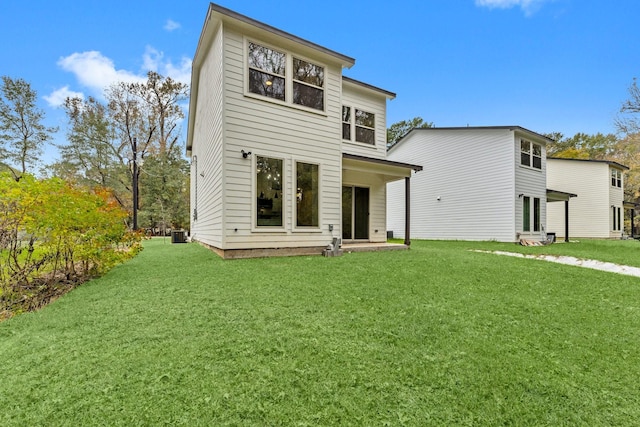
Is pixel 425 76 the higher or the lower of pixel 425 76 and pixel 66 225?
the higher

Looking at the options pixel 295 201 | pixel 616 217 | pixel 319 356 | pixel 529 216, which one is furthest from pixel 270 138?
pixel 616 217

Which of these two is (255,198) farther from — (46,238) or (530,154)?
(530,154)

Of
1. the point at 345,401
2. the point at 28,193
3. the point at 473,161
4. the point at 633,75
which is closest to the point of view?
the point at 345,401

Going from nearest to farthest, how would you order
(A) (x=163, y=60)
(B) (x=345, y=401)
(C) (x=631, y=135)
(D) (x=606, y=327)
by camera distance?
(B) (x=345, y=401) < (D) (x=606, y=327) < (C) (x=631, y=135) < (A) (x=163, y=60)

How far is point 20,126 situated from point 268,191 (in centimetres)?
2454

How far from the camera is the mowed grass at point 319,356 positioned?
187 centimetres

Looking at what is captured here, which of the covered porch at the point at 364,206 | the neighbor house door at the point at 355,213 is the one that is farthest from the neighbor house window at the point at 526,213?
the neighbor house door at the point at 355,213

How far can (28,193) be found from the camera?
4391mm

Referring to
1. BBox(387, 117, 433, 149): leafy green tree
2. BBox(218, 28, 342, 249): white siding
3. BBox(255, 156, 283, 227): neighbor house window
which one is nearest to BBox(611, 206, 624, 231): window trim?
BBox(387, 117, 433, 149): leafy green tree

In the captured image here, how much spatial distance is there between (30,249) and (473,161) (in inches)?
628

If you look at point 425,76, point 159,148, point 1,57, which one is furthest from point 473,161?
point 1,57

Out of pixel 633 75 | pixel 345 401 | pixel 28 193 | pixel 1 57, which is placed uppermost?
pixel 1 57

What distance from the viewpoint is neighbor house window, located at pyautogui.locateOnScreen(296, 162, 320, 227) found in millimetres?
7484

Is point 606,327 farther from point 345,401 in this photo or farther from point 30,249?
point 30,249
